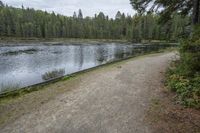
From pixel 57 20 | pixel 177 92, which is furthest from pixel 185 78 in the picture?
pixel 57 20

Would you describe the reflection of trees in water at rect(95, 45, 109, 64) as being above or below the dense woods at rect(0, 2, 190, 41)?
below

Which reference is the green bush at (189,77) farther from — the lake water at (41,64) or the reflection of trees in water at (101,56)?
the reflection of trees in water at (101,56)

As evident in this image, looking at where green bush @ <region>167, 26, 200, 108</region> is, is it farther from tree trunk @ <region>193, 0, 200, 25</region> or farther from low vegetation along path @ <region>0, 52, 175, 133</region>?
tree trunk @ <region>193, 0, 200, 25</region>

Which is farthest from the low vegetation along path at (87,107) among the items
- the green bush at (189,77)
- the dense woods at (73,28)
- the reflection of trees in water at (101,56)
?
the dense woods at (73,28)

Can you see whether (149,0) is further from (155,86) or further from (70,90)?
(70,90)

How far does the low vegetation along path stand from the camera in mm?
4910

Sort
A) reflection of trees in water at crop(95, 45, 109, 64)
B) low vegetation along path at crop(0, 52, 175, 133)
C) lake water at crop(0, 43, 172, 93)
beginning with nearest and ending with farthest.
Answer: low vegetation along path at crop(0, 52, 175, 133) → lake water at crop(0, 43, 172, 93) → reflection of trees in water at crop(95, 45, 109, 64)

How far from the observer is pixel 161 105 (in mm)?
5969

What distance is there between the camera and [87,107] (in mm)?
6047

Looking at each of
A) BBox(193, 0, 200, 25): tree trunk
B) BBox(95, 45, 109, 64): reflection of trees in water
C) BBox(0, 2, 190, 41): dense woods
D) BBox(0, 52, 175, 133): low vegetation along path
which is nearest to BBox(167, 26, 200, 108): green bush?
BBox(0, 52, 175, 133): low vegetation along path

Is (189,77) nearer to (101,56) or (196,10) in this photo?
(196,10)

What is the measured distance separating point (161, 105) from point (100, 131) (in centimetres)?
221

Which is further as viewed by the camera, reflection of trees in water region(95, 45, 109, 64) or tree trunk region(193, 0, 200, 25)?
reflection of trees in water region(95, 45, 109, 64)

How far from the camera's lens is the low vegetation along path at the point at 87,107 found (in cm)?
491
